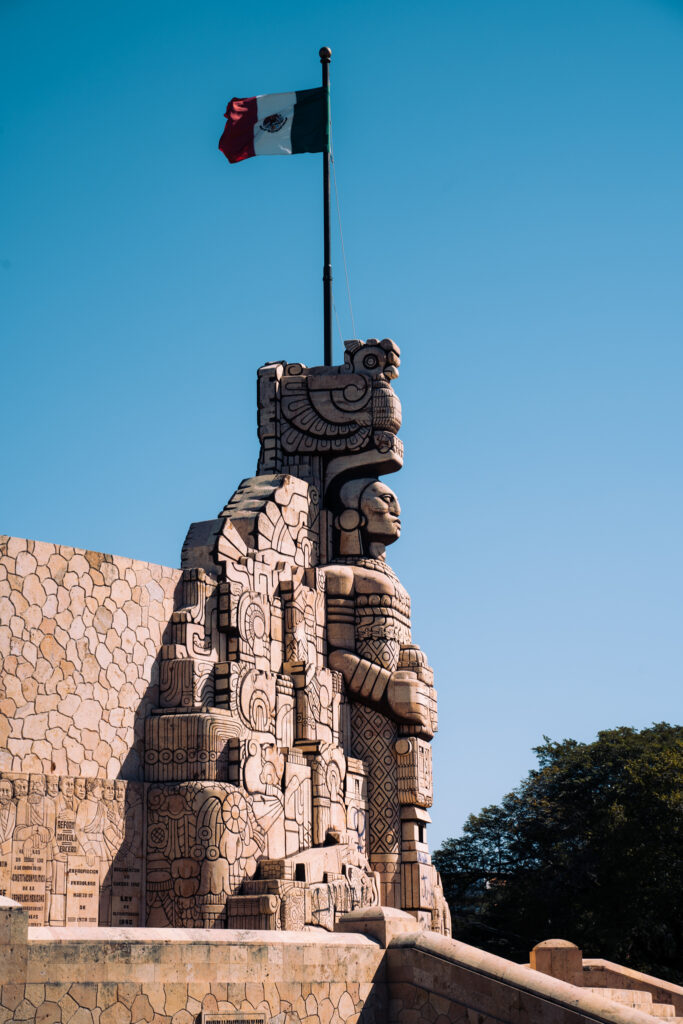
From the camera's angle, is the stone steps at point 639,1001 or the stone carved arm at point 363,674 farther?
the stone carved arm at point 363,674

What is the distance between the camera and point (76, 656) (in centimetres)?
1652

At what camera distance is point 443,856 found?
1313 inches

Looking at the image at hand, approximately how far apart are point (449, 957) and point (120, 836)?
4.33m

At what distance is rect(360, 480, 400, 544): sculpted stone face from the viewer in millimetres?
20922

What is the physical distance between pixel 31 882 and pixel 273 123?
12.5 m

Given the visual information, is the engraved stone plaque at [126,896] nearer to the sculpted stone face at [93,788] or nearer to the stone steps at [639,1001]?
the sculpted stone face at [93,788]

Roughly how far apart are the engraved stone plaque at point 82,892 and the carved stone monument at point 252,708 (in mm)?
21

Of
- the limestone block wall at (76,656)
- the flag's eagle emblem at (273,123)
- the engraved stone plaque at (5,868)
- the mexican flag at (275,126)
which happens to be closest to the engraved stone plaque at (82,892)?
the engraved stone plaque at (5,868)

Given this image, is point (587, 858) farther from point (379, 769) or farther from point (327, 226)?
point (327, 226)

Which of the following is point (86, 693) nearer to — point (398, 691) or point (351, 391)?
point (398, 691)

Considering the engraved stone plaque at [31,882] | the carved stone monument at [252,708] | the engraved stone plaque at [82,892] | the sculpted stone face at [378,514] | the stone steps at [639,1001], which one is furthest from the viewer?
the sculpted stone face at [378,514]

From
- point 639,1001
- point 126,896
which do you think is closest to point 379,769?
point 639,1001

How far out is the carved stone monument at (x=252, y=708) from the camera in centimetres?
1591

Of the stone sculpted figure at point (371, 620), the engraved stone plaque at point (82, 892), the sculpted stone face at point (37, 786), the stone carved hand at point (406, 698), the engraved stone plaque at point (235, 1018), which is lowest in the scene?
the engraved stone plaque at point (235, 1018)
